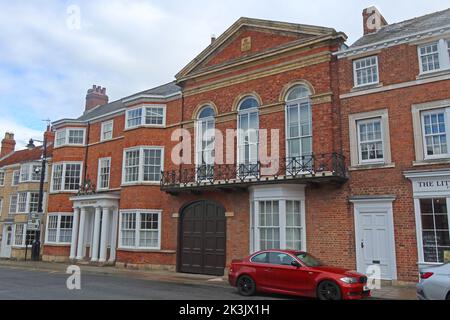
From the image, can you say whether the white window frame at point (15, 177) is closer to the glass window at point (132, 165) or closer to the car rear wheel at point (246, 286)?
the glass window at point (132, 165)

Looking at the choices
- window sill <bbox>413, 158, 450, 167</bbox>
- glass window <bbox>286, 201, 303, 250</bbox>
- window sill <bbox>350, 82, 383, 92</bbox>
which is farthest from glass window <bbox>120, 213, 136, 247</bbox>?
window sill <bbox>413, 158, 450, 167</bbox>

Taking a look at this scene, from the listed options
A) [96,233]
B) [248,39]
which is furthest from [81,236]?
[248,39]

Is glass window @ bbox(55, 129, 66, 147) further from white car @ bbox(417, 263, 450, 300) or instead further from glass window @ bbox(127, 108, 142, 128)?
white car @ bbox(417, 263, 450, 300)

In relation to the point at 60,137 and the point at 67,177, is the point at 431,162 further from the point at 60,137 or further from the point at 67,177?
the point at 60,137

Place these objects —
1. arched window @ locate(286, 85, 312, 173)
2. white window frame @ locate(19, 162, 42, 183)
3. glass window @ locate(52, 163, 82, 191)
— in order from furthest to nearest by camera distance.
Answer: white window frame @ locate(19, 162, 42, 183) → glass window @ locate(52, 163, 82, 191) → arched window @ locate(286, 85, 312, 173)

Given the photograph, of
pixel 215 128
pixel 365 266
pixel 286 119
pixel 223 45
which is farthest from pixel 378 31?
pixel 365 266

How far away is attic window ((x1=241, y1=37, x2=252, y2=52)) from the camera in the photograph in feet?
61.9

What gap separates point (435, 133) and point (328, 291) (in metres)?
6.88

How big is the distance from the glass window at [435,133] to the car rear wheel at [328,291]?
611 cm

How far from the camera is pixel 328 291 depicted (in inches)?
427

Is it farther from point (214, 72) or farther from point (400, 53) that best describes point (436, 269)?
point (214, 72)

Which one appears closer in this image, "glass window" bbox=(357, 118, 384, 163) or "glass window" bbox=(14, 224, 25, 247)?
"glass window" bbox=(357, 118, 384, 163)

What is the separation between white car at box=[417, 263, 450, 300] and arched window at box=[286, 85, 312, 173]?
687 cm

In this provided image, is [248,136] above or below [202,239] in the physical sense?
above
